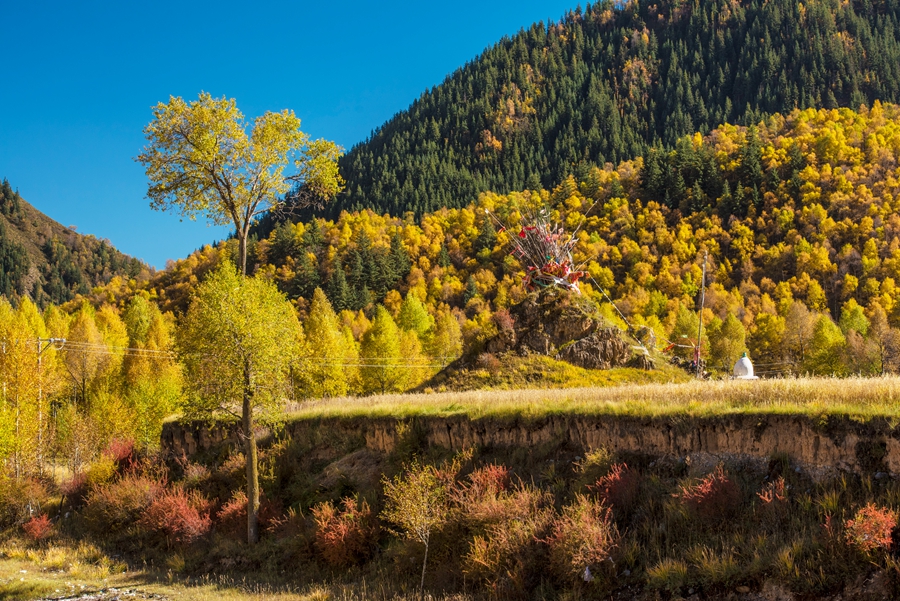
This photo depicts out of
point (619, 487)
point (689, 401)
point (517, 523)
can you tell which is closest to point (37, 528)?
point (517, 523)

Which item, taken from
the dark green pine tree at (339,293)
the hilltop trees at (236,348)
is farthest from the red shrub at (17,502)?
the dark green pine tree at (339,293)

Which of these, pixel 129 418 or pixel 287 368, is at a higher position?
pixel 287 368

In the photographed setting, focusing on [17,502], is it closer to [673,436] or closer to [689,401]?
[673,436]

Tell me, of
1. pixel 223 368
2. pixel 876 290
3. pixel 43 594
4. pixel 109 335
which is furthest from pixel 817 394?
pixel 876 290

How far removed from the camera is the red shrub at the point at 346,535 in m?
20.7

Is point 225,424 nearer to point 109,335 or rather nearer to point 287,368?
point 287,368

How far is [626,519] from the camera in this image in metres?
16.6

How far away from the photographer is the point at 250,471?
24.2m

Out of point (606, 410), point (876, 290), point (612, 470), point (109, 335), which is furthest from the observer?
point (876, 290)

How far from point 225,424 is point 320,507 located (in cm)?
1042

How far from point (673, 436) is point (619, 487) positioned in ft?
6.82

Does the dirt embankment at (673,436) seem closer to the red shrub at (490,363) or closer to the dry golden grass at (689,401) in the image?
the dry golden grass at (689,401)

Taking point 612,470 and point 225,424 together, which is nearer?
point 612,470

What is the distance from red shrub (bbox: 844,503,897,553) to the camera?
12.1 metres
